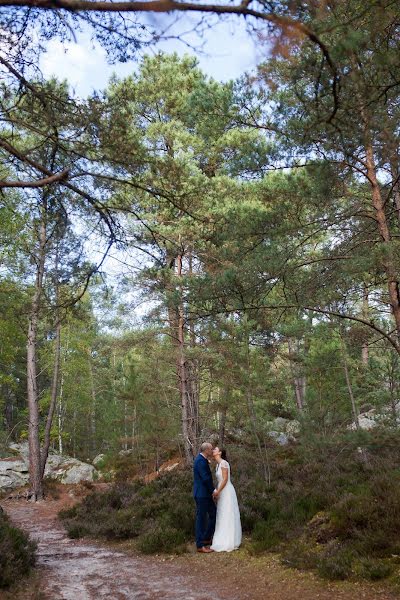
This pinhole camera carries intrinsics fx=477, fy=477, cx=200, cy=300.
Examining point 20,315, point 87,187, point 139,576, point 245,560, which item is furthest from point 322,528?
point 87,187

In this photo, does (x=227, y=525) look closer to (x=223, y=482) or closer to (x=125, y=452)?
(x=223, y=482)

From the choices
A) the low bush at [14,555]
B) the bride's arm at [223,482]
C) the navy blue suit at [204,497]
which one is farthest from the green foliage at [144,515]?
the low bush at [14,555]

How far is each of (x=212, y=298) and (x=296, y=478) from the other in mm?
5161

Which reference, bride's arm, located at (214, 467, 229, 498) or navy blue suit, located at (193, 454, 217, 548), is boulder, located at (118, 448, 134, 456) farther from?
bride's arm, located at (214, 467, 229, 498)

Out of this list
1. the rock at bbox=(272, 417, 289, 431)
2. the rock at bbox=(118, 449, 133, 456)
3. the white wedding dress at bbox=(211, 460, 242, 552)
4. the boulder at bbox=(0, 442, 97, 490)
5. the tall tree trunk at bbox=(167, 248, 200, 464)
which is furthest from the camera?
the rock at bbox=(118, 449, 133, 456)

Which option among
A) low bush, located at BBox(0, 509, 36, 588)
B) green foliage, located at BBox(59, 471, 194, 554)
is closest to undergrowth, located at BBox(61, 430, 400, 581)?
green foliage, located at BBox(59, 471, 194, 554)

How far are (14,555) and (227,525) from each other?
3.06 m

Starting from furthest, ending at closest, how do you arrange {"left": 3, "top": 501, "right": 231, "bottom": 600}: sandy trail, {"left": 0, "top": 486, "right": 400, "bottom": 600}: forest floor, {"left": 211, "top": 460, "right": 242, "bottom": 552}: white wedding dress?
{"left": 211, "top": 460, "right": 242, "bottom": 552}: white wedding dress, {"left": 3, "top": 501, "right": 231, "bottom": 600}: sandy trail, {"left": 0, "top": 486, "right": 400, "bottom": 600}: forest floor

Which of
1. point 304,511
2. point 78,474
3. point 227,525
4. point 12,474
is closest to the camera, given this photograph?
point 227,525

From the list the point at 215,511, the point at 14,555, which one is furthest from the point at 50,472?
the point at 14,555

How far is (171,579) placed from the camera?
613cm

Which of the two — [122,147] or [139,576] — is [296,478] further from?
[122,147]

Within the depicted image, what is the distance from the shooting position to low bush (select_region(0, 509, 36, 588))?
5578mm

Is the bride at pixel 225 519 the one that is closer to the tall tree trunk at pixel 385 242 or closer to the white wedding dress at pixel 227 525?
the white wedding dress at pixel 227 525
